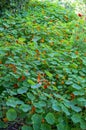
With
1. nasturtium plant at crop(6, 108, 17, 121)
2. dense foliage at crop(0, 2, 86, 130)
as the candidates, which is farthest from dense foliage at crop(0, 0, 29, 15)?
nasturtium plant at crop(6, 108, 17, 121)

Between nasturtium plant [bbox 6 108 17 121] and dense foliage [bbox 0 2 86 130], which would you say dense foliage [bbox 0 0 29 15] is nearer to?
dense foliage [bbox 0 2 86 130]

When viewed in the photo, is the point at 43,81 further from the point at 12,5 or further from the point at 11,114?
the point at 12,5

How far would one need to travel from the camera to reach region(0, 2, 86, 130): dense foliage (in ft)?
6.40

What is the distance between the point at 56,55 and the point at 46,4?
10.0ft

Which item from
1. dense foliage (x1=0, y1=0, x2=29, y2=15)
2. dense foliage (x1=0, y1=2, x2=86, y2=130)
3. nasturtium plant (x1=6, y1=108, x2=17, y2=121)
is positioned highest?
nasturtium plant (x1=6, y1=108, x2=17, y2=121)

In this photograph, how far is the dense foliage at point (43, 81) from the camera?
195 cm

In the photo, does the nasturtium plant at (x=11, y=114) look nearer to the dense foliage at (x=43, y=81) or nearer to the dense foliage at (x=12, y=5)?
the dense foliage at (x=43, y=81)

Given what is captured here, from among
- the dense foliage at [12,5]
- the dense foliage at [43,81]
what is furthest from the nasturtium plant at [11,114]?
the dense foliage at [12,5]

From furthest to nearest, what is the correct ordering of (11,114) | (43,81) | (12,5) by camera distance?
(12,5) < (43,81) < (11,114)

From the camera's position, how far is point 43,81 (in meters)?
2.32

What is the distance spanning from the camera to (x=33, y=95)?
2111 millimetres

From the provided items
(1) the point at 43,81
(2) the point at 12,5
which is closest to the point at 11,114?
(1) the point at 43,81

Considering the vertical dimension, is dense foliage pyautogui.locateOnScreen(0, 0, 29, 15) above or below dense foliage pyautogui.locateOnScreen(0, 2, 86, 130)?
below

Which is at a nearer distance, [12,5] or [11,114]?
[11,114]
